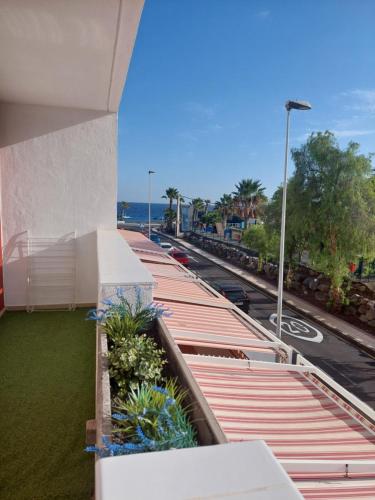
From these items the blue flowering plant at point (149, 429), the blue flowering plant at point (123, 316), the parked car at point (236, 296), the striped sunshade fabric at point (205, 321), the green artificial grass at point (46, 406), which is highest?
the blue flowering plant at point (123, 316)

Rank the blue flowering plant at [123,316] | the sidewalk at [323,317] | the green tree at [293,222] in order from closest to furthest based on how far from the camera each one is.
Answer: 1. the blue flowering plant at [123,316]
2. the sidewalk at [323,317]
3. the green tree at [293,222]

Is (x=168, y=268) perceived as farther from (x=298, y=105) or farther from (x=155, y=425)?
(x=298, y=105)

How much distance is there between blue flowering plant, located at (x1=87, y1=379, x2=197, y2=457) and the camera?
5.91 ft

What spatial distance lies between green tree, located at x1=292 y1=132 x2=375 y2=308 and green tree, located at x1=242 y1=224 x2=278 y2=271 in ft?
14.0

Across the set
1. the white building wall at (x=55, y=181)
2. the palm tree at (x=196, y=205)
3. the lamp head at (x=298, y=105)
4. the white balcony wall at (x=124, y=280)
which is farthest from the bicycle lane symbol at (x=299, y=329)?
the palm tree at (x=196, y=205)

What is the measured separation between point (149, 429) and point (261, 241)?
26074 mm

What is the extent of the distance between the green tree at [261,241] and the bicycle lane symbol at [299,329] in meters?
7.16

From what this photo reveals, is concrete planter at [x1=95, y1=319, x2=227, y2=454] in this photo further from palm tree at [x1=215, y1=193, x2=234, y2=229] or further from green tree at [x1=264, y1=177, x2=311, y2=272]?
palm tree at [x1=215, y1=193, x2=234, y2=229]

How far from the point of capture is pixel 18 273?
9.68 meters

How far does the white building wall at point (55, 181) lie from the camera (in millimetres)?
9125

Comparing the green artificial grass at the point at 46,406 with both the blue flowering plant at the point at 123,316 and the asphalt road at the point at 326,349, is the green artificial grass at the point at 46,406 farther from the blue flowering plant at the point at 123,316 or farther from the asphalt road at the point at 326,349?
the asphalt road at the point at 326,349

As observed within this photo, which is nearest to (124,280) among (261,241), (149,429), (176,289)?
(149,429)

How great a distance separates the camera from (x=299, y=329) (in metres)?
17.7

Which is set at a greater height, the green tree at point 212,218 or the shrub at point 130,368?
the green tree at point 212,218
